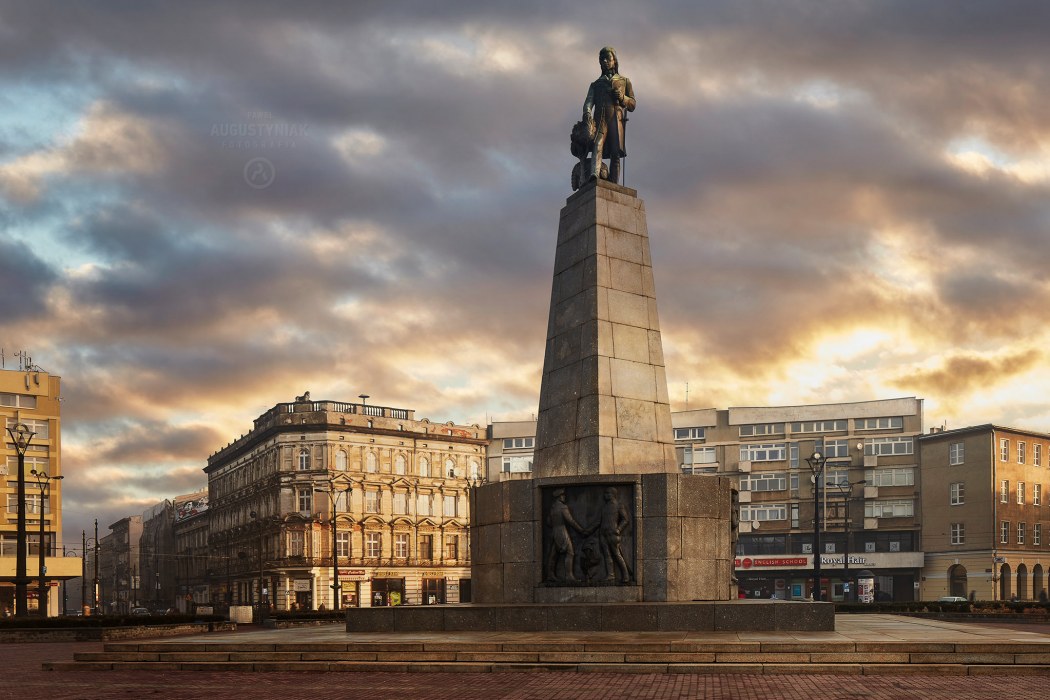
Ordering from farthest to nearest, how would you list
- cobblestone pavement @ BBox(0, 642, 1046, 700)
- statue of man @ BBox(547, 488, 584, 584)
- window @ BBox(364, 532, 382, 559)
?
window @ BBox(364, 532, 382, 559) → statue of man @ BBox(547, 488, 584, 584) → cobblestone pavement @ BBox(0, 642, 1046, 700)

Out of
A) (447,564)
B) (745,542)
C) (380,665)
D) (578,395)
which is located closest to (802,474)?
(745,542)

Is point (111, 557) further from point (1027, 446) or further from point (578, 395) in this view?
point (578, 395)

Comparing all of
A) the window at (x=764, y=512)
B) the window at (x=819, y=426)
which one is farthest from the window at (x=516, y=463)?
the window at (x=819, y=426)

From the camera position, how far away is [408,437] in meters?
95.5

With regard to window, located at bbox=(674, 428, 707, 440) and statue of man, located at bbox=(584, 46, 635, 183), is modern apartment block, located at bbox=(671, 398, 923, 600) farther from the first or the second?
statue of man, located at bbox=(584, 46, 635, 183)

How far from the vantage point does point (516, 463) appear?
105438 mm

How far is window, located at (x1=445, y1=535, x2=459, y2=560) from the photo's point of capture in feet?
316

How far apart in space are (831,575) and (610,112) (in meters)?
69.8

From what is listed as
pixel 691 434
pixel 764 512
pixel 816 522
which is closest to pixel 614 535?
pixel 816 522

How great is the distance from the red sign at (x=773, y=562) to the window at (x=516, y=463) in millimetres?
21918

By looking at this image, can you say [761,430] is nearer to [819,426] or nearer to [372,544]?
[819,426]

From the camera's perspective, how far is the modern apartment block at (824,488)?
290ft

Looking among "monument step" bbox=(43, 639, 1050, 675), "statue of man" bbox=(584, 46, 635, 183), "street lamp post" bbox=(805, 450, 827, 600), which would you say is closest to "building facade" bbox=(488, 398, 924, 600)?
"street lamp post" bbox=(805, 450, 827, 600)

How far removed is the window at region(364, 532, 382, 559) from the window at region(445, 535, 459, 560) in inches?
259
